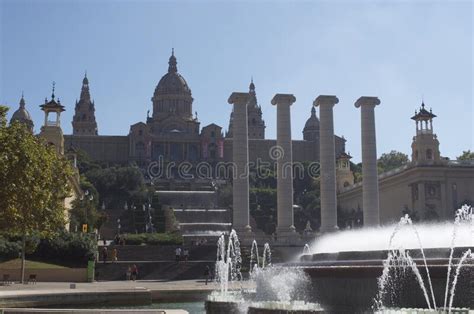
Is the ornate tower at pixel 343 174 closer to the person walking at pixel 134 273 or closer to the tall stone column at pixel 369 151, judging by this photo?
the tall stone column at pixel 369 151

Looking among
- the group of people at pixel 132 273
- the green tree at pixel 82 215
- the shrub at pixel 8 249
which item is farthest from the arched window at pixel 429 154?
the shrub at pixel 8 249

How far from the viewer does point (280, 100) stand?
54.2 meters

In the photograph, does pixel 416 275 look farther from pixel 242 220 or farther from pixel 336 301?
pixel 242 220

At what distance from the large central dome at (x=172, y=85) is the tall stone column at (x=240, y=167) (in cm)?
12329

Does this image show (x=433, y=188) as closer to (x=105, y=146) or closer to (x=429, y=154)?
(x=429, y=154)

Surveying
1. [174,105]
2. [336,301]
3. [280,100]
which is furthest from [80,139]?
[336,301]

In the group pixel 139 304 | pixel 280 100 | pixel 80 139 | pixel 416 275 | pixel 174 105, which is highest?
pixel 174 105

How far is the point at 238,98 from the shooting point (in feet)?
173

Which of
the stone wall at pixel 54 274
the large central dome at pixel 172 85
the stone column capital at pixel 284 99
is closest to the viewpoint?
the stone wall at pixel 54 274

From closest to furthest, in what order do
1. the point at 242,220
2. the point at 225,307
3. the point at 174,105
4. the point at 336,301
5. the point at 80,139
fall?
the point at 336,301 → the point at 225,307 → the point at 242,220 → the point at 80,139 → the point at 174,105

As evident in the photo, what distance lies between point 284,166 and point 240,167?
3.57 meters

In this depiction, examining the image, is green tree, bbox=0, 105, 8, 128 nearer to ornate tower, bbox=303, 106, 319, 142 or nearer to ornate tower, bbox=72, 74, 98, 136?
ornate tower, bbox=303, 106, 319, 142

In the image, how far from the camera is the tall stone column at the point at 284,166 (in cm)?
5272

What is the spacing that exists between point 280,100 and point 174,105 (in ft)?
400
